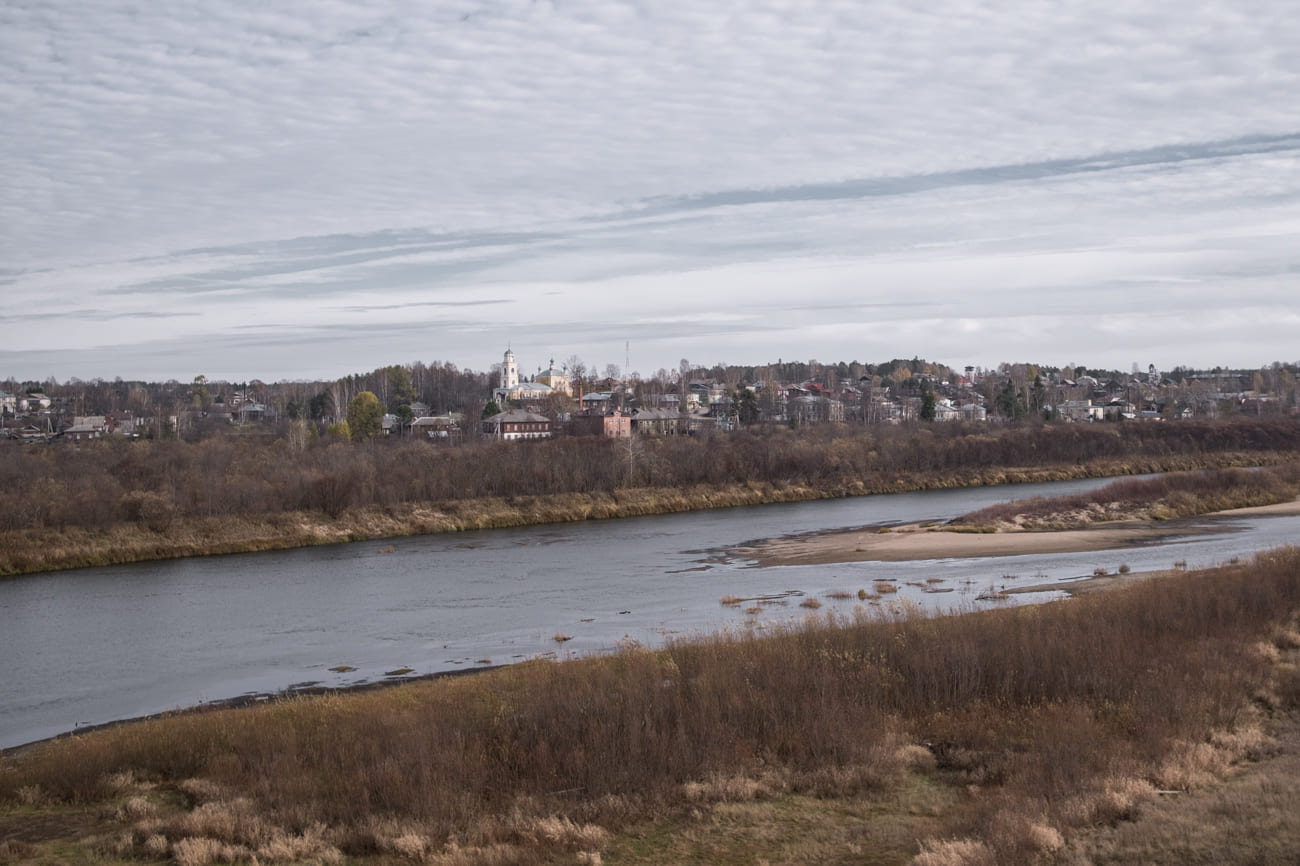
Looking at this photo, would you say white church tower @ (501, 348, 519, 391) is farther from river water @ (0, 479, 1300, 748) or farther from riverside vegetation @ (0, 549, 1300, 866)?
riverside vegetation @ (0, 549, 1300, 866)

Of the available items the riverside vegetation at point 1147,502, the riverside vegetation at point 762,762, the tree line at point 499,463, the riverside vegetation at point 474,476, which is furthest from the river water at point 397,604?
the tree line at point 499,463

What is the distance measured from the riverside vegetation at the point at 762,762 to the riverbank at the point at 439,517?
31588 millimetres

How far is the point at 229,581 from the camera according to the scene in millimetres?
40531

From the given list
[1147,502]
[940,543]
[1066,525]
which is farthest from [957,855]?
[1147,502]

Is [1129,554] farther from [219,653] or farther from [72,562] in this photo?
[72,562]

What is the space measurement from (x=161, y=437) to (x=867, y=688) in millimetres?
85266

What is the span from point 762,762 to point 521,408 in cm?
11534

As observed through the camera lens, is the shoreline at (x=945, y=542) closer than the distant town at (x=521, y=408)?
Yes

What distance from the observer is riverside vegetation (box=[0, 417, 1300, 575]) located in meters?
50.2

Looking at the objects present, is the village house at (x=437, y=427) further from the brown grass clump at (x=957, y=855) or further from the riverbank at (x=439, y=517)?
the brown grass clump at (x=957, y=855)

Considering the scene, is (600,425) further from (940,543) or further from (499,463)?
(940,543)

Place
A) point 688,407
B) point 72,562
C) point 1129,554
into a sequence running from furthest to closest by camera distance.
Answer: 1. point 688,407
2. point 72,562
3. point 1129,554

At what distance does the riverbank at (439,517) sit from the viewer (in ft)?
155

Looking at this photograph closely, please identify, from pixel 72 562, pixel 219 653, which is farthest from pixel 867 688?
pixel 72 562
